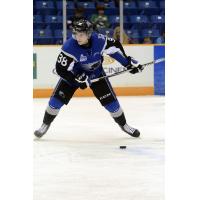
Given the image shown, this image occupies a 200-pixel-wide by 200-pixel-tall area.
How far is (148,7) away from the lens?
11398 millimetres

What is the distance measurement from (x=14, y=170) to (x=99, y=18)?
336 inches

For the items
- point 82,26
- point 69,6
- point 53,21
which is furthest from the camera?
point 69,6

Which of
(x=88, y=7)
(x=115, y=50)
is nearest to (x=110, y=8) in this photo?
(x=88, y=7)

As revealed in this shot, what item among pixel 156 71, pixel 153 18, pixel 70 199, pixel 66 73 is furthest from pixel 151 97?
pixel 70 199

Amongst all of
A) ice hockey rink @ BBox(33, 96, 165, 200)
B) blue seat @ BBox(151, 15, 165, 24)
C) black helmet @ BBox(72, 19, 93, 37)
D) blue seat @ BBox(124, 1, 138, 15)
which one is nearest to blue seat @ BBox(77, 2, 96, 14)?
blue seat @ BBox(124, 1, 138, 15)

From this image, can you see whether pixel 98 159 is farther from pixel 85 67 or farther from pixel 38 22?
pixel 38 22

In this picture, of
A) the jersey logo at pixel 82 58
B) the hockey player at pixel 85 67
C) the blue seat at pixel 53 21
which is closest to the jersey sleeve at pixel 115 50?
the hockey player at pixel 85 67

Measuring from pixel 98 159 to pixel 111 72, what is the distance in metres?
5.14

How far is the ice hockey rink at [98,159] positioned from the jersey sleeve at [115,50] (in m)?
0.62

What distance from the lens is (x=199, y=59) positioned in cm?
178

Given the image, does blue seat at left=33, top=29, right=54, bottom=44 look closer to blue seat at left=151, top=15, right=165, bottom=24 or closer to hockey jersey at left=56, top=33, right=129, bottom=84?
blue seat at left=151, top=15, right=165, bottom=24

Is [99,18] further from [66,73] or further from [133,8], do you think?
[66,73]

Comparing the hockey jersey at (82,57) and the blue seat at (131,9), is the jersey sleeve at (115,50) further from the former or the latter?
the blue seat at (131,9)

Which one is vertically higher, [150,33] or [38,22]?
[38,22]
